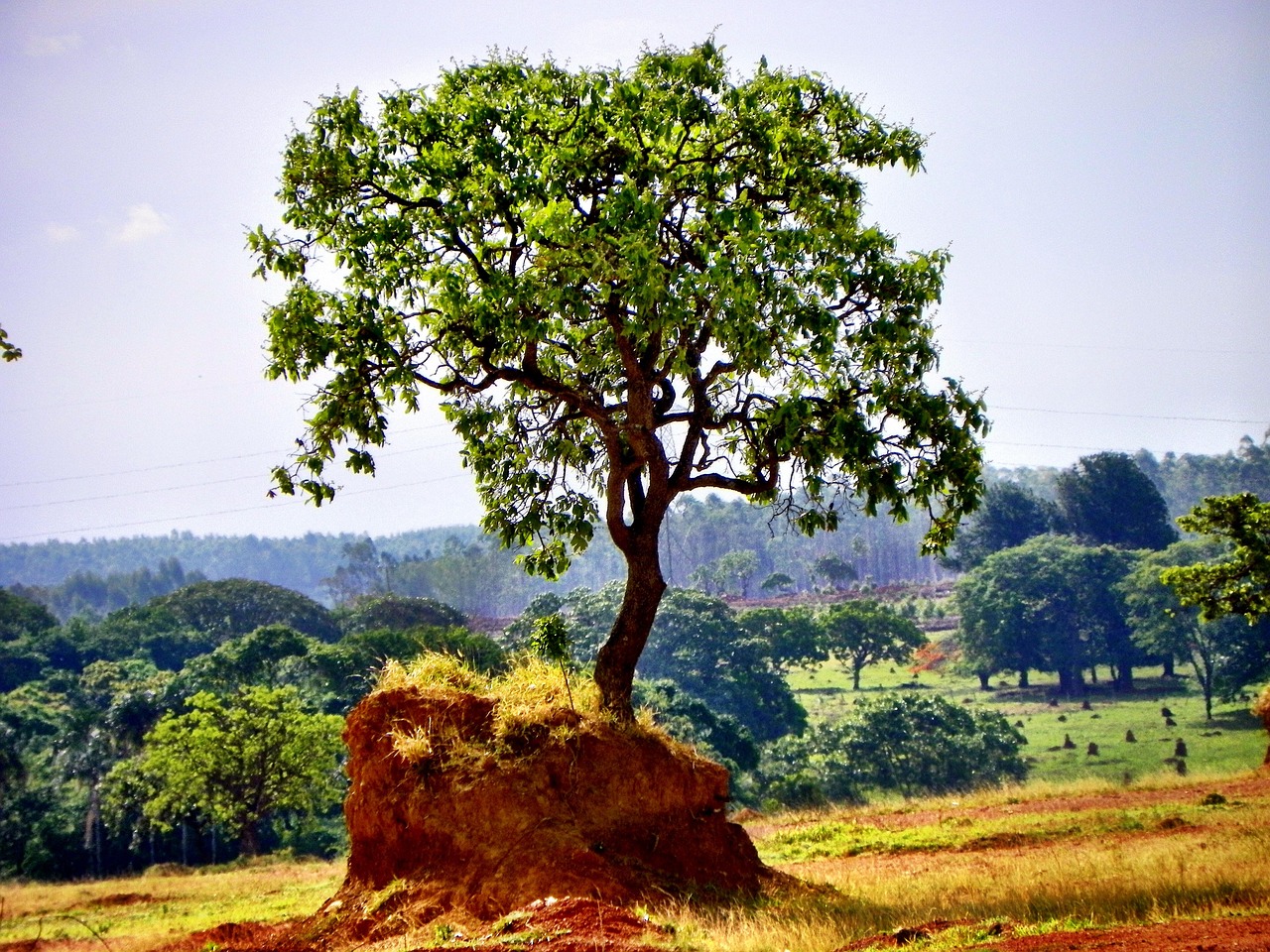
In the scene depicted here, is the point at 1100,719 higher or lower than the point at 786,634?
lower

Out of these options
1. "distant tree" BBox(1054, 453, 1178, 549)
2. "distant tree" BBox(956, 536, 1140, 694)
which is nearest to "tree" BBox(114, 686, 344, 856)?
"distant tree" BBox(956, 536, 1140, 694)

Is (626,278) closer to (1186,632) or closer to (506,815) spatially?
(506,815)

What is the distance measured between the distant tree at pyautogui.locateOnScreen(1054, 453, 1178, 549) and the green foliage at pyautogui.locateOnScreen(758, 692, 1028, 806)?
65.9 meters

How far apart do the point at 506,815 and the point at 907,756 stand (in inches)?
1747

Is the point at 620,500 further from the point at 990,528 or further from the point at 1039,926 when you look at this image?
the point at 990,528

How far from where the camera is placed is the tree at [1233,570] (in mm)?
25172

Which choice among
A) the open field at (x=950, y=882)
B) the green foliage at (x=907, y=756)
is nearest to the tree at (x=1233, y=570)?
the open field at (x=950, y=882)

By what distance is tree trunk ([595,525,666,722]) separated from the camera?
13.8m

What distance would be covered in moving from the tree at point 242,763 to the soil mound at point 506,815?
3138cm

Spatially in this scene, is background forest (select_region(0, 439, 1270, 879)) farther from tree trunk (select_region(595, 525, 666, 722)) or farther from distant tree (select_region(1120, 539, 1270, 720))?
tree trunk (select_region(595, 525, 666, 722))

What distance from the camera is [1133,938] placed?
8.71m

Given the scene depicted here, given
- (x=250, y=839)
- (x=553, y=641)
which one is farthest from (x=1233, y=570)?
(x=250, y=839)

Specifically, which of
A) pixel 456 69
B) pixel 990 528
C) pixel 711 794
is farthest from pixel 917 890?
pixel 990 528

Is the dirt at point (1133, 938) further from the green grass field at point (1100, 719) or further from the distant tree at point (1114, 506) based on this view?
the distant tree at point (1114, 506)
